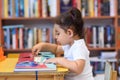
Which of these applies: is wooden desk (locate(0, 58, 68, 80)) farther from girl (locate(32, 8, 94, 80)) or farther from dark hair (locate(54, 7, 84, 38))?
dark hair (locate(54, 7, 84, 38))

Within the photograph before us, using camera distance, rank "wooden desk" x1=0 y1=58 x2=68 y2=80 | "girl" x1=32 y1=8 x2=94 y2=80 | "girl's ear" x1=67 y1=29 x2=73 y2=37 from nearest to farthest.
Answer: "wooden desk" x1=0 y1=58 x2=68 y2=80 → "girl" x1=32 y1=8 x2=94 y2=80 → "girl's ear" x1=67 y1=29 x2=73 y2=37

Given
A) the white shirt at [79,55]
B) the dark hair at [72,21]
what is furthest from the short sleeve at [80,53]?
the dark hair at [72,21]

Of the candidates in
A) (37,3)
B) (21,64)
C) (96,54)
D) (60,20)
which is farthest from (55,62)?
(96,54)

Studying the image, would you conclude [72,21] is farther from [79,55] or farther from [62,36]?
[79,55]

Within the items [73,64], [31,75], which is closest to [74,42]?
[73,64]

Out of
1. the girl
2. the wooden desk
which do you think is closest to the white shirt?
the girl

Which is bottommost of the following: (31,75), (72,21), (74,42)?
(31,75)

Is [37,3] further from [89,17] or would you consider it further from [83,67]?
[83,67]

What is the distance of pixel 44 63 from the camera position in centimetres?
123

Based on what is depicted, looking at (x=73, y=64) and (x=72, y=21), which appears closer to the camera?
(x=73, y=64)

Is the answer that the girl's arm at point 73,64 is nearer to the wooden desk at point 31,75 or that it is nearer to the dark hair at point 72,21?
the wooden desk at point 31,75

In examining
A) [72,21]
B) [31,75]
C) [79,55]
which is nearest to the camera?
[31,75]

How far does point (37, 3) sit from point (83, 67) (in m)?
1.72

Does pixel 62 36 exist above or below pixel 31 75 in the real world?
above
